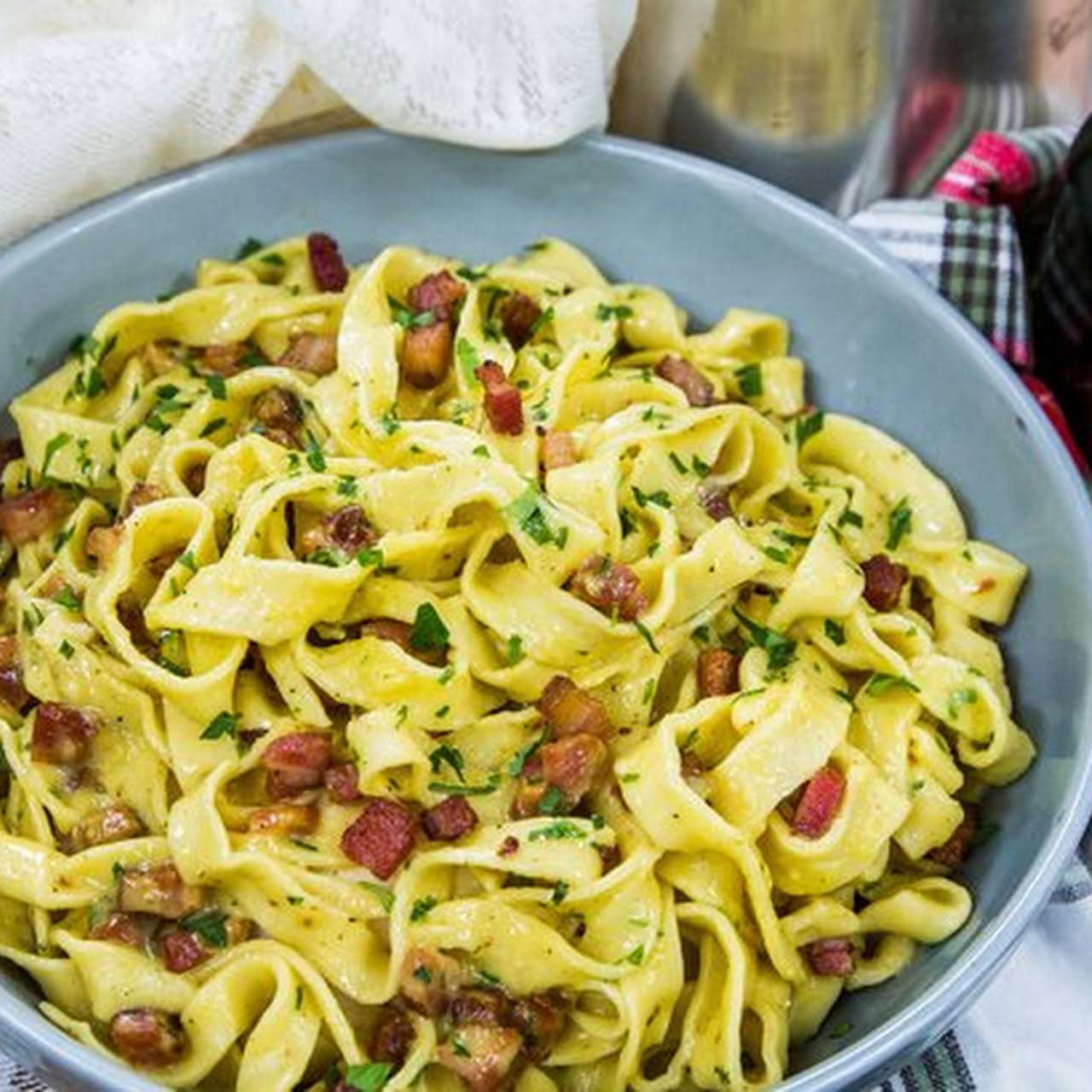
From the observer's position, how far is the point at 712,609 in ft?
7.78

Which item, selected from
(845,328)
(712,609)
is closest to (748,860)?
(712,609)

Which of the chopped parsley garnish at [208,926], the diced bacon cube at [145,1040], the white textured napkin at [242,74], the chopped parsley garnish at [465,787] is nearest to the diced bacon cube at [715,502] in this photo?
the chopped parsley garnish at [465,787]

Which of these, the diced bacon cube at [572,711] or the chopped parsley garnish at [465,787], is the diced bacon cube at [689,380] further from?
the chopped parsley garnish at [465,787]

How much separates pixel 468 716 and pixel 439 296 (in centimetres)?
66

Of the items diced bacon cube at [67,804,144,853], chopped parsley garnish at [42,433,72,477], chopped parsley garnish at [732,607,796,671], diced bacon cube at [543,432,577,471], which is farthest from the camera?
chopped parsley garnish at [42,433,72,477]

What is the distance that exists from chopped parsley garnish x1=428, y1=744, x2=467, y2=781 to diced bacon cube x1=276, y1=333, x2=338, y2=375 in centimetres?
63

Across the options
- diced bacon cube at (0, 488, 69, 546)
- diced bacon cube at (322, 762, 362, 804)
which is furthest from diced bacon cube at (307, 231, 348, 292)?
diced bacon cube at (322, 762, 362, 804)

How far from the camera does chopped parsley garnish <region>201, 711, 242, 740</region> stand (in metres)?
2.25

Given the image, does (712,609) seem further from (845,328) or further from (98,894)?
(98,894)

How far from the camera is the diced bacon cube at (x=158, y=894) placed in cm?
215

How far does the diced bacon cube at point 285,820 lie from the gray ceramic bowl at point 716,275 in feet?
2.17

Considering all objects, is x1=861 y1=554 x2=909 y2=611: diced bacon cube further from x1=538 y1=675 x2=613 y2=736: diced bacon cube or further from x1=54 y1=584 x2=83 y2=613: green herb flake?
x1=54 y1=584 x2=83 y2=613: green herb flake

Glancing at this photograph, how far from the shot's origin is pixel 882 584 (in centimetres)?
246

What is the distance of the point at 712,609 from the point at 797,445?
38 cm
